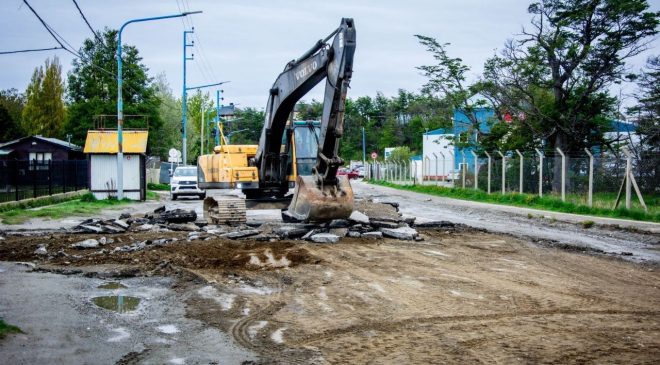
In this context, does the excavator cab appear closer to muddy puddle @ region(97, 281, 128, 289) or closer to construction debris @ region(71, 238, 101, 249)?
construction debris @ region(71, 238, 101, 249)

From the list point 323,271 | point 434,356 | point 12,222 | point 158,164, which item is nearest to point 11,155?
point 158,164

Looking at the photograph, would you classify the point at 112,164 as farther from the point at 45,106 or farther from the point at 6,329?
the point at 45,106

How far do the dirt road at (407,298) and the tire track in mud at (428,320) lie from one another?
12 millimetres

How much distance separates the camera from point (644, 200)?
21531 mm

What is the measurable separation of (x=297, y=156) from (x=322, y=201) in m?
4.69

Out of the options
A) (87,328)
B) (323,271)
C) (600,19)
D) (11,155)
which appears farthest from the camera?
(11,155)

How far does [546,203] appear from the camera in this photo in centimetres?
2575

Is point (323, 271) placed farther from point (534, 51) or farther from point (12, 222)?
point (534, 51)

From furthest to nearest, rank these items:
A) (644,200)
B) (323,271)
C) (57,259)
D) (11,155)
Answer: (11,155) → (644,200) → (57,259) → (323,271)

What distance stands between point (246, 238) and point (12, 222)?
8.26 meters

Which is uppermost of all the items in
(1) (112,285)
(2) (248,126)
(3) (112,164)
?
(2) (248,126)

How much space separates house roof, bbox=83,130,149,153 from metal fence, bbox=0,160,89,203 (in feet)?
5.54

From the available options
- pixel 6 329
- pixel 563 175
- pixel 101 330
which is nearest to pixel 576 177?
pixel 563 175

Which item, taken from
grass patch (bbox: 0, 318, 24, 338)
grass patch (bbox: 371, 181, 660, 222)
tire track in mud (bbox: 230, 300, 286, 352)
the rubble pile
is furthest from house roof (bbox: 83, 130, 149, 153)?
grass patch (bbox: 0, 318, 24, 338)
